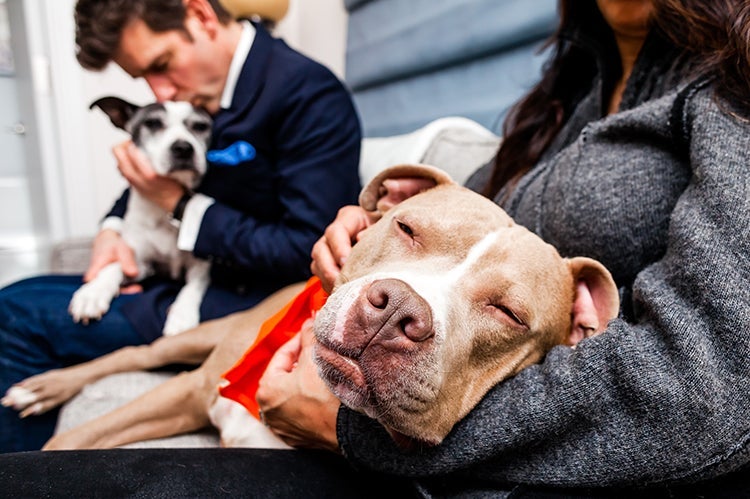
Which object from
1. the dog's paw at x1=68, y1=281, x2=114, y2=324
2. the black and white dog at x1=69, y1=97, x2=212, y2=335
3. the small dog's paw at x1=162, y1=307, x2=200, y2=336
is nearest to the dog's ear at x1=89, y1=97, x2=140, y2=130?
the black and white dog at x1=69, y1=97, x2=212, y2=335

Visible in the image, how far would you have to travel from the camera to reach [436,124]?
217 centimetres

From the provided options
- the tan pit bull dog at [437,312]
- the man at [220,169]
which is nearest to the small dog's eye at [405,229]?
the tan pit bull dog at [437,312]

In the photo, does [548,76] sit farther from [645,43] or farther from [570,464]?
[570,464]

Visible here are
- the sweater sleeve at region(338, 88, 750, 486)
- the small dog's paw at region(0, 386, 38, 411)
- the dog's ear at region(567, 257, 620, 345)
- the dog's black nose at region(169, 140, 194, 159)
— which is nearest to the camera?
the sweater sleeve at region(338, 88, 750, 486)

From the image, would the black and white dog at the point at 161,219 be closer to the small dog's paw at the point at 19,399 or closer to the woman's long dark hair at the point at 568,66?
the small dog's paw at the point at 19,399

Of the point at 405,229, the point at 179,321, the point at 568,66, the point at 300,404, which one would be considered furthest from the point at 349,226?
the point at 179,321

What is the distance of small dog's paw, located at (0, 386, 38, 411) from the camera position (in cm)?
166

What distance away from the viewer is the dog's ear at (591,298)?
39.1 inches

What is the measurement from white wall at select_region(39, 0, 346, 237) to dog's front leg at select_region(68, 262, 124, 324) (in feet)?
7.84

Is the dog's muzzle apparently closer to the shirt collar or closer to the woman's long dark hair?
the shirt collar

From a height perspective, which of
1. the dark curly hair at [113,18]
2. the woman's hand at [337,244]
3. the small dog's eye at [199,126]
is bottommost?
the small dog's eye at [199,126]

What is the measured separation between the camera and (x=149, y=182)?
76.3 inches

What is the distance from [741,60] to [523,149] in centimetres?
62

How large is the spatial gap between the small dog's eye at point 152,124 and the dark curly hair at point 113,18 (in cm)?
27
